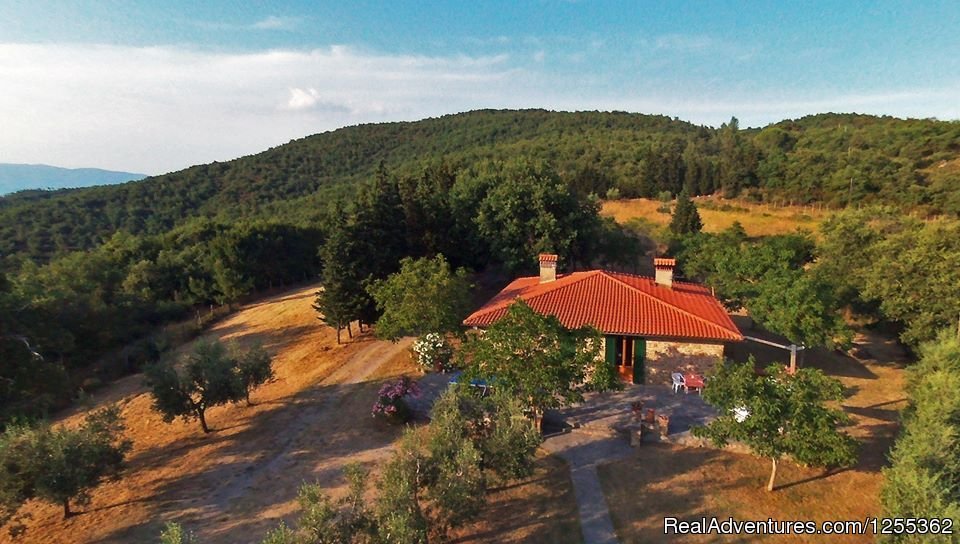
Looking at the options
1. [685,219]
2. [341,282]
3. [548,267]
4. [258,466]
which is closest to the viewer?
[258,466]

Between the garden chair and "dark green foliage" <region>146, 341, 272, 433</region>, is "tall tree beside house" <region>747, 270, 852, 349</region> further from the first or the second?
"dark green foliage" <region>146, 341, 272, 433</region>

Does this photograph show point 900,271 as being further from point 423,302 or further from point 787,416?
point 423,302

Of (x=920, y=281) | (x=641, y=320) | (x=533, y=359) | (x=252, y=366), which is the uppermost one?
(x=920, y=281)

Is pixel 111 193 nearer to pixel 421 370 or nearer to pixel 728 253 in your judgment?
pixel 421 370

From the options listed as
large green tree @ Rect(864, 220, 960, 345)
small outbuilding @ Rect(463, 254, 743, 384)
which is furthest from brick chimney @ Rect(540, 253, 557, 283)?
large green tree @ Rect(864, 220, 960, 345)

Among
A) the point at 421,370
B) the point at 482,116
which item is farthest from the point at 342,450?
the point at 482,116

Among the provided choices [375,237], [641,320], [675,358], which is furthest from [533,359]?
[375,237]

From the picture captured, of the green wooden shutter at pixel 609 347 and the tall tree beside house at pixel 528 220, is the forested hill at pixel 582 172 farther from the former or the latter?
the green wooden shutter at pixel 609 347
